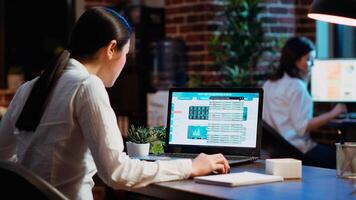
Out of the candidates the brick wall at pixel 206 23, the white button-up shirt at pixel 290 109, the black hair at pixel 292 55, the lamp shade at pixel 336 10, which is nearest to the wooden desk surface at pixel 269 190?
the lamp shade at pixel 336 10

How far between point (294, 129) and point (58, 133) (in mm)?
2806

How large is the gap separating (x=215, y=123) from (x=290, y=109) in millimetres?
2051

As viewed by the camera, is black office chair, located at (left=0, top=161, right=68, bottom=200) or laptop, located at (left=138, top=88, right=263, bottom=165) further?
laptop, located at (left=138, top=88, right=263, bottom=165)

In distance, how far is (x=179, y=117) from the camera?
3.04 meters

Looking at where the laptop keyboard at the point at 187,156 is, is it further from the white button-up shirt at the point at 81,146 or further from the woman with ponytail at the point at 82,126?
the white button-up shirt at the point at 81,146

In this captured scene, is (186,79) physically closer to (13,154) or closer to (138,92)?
(138,92)

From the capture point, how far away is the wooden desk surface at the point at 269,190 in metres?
2.20

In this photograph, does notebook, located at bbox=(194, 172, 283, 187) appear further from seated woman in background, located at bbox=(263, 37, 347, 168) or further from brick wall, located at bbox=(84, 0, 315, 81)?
brick wall, located at bbox=(84, 0, 315, 81)

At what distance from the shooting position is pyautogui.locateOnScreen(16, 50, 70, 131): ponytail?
2445mm

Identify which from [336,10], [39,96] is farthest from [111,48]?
[336,10]

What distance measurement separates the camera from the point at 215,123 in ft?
9.73

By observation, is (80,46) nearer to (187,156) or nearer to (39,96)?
(39,96)

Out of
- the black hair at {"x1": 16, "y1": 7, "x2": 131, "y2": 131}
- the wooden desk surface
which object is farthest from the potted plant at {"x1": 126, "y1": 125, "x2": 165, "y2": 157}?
the black hair at {"x1": 16, "y1": 7, "x2": 131, "y2": 131}

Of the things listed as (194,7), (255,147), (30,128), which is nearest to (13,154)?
(30,128)
